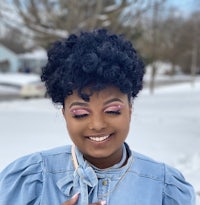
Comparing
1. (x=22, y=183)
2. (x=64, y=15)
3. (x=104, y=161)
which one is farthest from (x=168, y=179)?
(x=64, y=15)

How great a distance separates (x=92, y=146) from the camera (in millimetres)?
1451

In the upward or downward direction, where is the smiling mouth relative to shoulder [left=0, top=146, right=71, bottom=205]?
upward

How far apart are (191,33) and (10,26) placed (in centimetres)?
1857

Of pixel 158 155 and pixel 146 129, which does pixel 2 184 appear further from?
pixel 146 129

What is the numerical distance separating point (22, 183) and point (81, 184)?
18 centimetres

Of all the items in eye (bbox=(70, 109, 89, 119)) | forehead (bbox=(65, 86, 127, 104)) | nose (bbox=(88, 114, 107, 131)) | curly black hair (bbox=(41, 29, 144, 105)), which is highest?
curly black hair (bbox=(41, 29, 144, 105))

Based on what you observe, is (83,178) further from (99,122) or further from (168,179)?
(168,179)

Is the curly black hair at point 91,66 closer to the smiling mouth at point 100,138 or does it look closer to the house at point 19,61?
the smiling mouth at point 100,138

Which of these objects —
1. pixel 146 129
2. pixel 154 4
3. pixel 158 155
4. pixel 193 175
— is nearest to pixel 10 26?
pixel 154 4

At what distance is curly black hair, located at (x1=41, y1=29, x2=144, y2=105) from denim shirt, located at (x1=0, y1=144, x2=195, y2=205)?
21 centimetres

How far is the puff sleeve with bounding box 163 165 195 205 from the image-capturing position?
1479mm

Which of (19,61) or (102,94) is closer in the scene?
(102,94)

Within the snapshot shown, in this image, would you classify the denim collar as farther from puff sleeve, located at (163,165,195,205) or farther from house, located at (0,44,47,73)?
house, located at (0,44,47,73)

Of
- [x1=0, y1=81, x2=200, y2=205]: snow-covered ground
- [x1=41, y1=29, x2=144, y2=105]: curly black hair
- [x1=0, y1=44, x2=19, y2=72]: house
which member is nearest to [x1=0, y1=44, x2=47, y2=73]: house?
[x1=0, y1=44, x2=19, y2=72]: house
